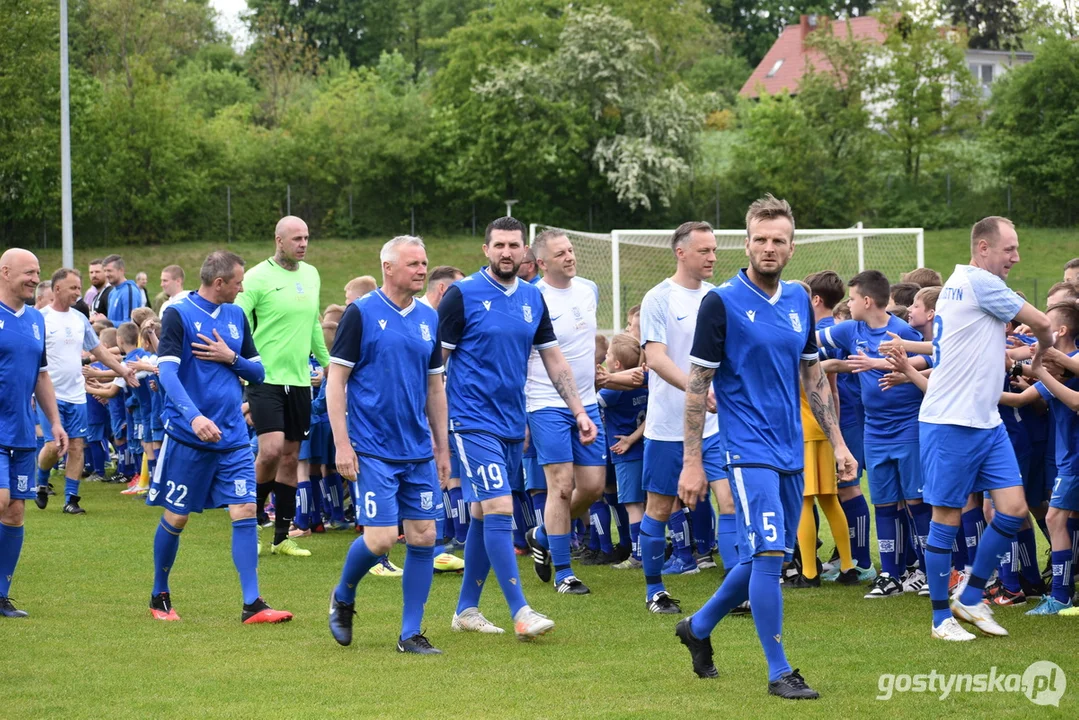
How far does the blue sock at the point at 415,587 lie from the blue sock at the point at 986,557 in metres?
2.97

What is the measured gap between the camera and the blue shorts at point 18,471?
8055mm

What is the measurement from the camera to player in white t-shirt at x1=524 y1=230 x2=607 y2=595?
8.76 metres

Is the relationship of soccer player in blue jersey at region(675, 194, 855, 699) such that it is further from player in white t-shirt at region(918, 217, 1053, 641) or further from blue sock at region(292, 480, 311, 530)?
blue sock at region(292, 480, 311, 530)

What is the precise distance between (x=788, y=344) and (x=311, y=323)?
5.60 metres

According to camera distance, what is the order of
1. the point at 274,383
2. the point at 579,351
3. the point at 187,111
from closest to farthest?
1. the point at 579,351
2. the point at 274,383
3. the point at 187,111

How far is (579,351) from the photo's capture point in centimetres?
917

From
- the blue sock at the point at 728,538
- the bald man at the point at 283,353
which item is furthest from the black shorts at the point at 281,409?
the blue sock at the point at 728,538

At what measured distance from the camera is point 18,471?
8.14m

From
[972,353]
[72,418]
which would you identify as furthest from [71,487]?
[972,353]

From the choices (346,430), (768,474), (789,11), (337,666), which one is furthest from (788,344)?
(789,11)

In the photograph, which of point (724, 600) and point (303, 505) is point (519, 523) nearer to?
point (303, 505)

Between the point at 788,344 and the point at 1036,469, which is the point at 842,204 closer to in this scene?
the point at 1036,469

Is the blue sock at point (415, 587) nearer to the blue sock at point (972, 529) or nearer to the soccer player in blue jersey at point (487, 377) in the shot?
the soccer player in blue jersey at point (487, 377)

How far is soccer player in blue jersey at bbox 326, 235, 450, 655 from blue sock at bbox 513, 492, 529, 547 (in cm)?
371
